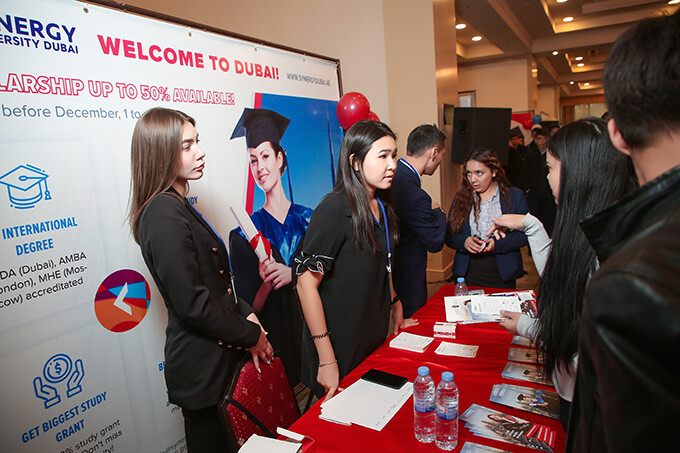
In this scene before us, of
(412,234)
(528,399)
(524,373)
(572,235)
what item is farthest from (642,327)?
(412,234)

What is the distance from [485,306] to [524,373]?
0.30 m

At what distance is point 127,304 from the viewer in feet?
5.74

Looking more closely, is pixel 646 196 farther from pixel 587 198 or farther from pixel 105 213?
pixel 105 213

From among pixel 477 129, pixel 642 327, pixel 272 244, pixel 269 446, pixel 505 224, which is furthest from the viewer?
pixel 477 129

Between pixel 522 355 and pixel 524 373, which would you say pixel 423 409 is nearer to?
pixel 524 373

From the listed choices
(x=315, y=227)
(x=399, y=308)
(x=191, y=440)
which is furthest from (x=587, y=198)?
(x=191, y=440)

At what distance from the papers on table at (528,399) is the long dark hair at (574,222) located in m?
0.13

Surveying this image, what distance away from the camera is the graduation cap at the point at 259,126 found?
2344 mm

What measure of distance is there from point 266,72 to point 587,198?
6.95ft

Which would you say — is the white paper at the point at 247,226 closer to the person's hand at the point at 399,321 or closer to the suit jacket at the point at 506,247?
the person's hand at the point at 399,321

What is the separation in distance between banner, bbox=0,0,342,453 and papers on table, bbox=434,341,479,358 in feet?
4.26

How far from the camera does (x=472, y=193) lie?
251cm

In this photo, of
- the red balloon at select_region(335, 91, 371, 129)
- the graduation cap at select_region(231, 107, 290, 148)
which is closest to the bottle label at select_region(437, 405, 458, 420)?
the graduation cap at select_region(231, 107, 290, 148)

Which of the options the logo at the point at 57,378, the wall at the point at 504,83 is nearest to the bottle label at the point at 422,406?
the logo at the point at 57,378
